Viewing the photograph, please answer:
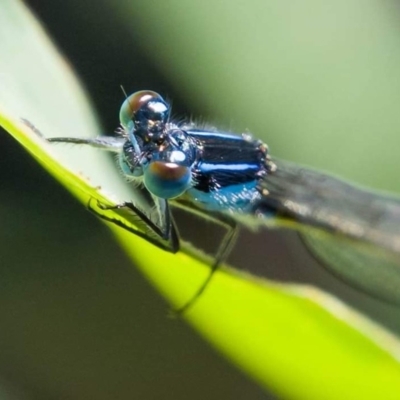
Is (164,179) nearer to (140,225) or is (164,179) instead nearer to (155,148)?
(155,148)

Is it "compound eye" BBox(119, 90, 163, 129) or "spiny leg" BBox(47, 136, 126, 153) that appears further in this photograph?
"compound eye" BBox(119, 90, 163, 129)

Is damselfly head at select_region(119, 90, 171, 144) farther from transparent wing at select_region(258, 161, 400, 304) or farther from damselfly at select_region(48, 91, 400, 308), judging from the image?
transparent wing at select_region(258, 161, 400, 304)

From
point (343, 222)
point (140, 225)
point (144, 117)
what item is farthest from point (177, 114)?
point (140, 225)

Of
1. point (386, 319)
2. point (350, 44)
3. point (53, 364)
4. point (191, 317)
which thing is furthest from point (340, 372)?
point (53, 364)

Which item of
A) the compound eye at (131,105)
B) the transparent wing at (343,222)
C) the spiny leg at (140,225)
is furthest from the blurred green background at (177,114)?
the spiny leg at (140,225)

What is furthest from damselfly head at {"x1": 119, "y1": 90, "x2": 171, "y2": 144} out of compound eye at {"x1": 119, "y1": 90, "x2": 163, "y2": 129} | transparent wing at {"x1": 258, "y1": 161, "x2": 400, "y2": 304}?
transparent wing at {"x1": 258, "y1": 161, "x2": 400, "y2": 304}

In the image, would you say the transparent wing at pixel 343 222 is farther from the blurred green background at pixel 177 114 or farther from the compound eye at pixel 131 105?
the compound eye at pixel 131 105
